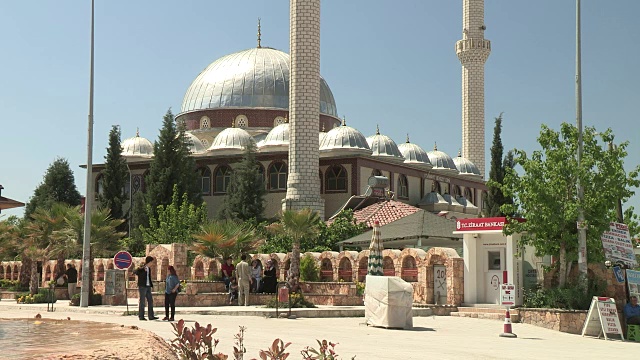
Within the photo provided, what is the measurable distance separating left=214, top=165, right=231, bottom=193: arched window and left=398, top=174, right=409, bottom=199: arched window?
420 inches

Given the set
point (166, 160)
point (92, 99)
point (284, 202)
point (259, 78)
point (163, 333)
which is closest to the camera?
point (163, 333)

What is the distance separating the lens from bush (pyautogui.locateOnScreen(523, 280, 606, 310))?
20453 mm

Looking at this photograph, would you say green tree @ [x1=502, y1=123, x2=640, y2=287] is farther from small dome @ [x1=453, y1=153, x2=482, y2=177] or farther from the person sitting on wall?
small dome @ [x1=453, y1=153, x2=482, y2=177]

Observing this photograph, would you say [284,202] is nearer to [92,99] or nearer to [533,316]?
[92,99]

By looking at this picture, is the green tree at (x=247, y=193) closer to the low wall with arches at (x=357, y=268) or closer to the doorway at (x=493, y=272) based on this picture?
the low wall with arches at (x=357, y=268)

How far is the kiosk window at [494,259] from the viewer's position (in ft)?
75.7

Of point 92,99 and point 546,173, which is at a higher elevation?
point 92,99

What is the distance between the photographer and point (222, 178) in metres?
54.9

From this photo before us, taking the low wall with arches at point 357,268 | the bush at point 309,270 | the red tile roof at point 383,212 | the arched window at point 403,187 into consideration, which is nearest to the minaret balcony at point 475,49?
the arched window at point 403,187

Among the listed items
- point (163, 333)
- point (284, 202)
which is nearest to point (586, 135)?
point (163, 333)

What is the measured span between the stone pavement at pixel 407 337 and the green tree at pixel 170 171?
27.5 meters

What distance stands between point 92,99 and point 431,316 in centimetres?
1170

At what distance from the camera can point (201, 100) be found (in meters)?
63.2

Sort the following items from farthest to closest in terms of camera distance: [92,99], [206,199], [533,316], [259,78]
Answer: [259,78] < [206,199] < [92,99] < [533,316]
